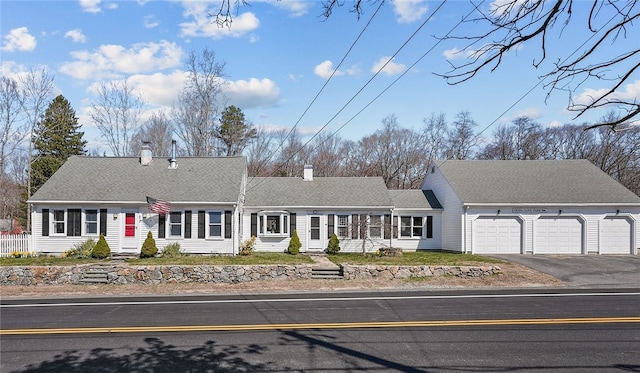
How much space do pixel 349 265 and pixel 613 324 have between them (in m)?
9.68

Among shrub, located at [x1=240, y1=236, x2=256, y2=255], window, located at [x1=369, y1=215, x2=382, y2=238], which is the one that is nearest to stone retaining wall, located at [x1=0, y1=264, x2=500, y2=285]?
shrub, located at [x1=240, y1=236, x2=256, y2=255]

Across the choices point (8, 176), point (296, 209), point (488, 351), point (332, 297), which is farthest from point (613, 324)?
point (8, 176)

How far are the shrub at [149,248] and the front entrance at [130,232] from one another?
60.4 inches

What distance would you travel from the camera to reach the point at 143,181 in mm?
24438

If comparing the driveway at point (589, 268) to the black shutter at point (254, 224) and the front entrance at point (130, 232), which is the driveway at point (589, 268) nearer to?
the black shutter at point (254, 224)

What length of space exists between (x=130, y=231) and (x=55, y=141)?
27452 millimetres

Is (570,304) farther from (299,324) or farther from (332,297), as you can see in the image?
(299,324)

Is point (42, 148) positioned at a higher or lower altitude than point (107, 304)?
higher

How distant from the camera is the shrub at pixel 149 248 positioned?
20906mm

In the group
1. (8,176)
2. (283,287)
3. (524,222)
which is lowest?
(283,287)

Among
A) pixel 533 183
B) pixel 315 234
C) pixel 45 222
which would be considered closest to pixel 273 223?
pixel 315 234

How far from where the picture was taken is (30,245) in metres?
22.1

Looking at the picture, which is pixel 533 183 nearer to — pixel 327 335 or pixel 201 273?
pixel 201 273

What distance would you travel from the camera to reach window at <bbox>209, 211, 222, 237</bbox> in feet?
74.3
